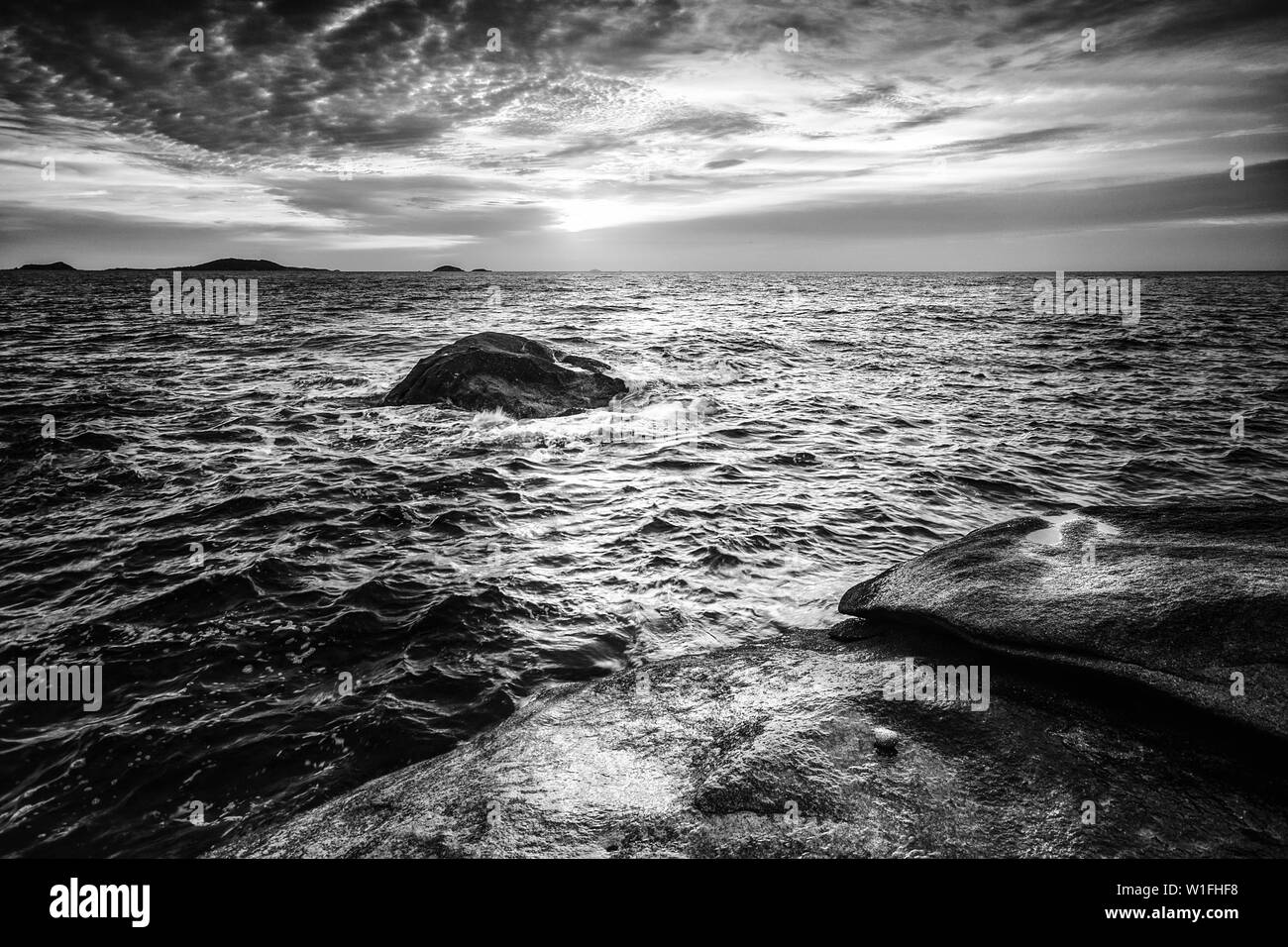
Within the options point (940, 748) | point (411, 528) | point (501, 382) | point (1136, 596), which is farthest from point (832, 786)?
point (501, 382)

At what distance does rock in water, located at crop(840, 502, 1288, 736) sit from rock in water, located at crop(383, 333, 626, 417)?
41.3 ft

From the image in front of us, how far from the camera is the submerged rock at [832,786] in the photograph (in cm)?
345

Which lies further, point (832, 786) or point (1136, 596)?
point (1136, 596)

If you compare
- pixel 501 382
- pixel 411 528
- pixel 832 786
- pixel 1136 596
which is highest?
pixel 501 382

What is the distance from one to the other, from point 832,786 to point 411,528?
7855 mm

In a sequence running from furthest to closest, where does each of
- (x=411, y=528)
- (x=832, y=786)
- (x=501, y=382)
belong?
1. (x=501, y=382)
2. (x=411, y=528)
3. (x=832, y=786)

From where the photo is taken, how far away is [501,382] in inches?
711

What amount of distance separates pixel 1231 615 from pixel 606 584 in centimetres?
617

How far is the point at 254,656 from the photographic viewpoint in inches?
259

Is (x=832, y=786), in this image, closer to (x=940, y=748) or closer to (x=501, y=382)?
(x=940, y=748)

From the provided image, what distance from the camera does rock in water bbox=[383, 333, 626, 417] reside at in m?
17.6

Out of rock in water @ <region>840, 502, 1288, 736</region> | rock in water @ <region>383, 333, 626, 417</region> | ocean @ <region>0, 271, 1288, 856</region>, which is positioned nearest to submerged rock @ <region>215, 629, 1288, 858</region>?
rock in water @ <region>840, 502, 1288, 736</region>
